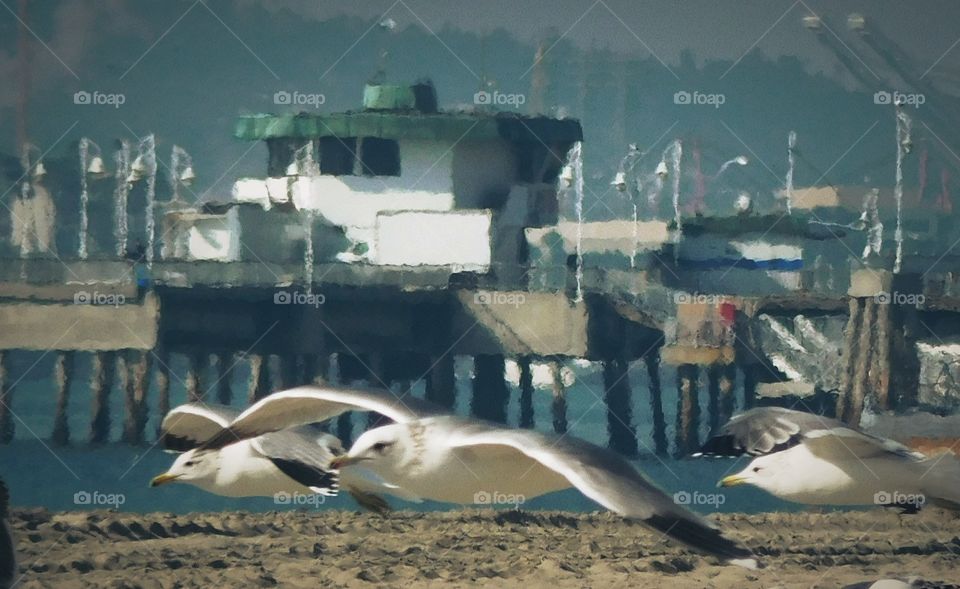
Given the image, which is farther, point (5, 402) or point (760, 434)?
point (5, 402)

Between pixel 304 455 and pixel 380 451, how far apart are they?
519 millimetres

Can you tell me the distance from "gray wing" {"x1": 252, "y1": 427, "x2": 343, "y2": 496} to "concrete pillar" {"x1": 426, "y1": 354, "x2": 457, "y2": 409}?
3.68 ft

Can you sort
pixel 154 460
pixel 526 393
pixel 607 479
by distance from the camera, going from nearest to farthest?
pixel 607 479 < pixel 154 460 < pixel 526 393

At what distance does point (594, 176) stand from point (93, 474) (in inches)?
160

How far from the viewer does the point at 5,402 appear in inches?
457

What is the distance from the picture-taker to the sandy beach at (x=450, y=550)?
9.38 metres

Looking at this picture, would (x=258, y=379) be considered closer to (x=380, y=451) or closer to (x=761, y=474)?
(x=380, y=451)

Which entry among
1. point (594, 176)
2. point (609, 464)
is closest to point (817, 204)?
point (594, 176)

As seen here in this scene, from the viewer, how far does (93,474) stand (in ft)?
38.3

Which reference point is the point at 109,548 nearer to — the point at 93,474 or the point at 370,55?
the point at 93,474

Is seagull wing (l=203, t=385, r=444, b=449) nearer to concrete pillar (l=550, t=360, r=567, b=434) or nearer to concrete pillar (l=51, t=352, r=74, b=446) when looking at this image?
concrete pillar (l=550, t=360, r=567, b=434)

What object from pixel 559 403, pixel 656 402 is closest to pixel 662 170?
pixel 656 402

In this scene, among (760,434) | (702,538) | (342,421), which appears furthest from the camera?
(342,421)

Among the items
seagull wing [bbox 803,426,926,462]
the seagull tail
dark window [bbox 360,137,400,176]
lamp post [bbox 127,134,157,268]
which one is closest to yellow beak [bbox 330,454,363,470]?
the seagull tail
